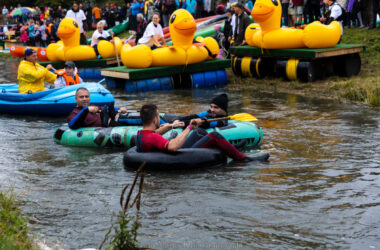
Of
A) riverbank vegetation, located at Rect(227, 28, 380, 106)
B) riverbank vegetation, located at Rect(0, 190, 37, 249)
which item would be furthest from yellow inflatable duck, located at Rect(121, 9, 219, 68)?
riverbank vegetation, located at Rect(0, 190, 37, 249)

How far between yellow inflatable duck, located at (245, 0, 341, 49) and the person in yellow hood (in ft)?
16.4

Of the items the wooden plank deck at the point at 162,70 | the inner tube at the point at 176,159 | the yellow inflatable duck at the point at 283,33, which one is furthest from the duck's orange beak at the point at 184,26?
the inner tube at the point at 176,159

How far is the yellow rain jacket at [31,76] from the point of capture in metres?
10.6

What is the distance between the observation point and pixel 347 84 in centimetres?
1180

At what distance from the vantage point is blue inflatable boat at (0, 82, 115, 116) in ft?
33.9

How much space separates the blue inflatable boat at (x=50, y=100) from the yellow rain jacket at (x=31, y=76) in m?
0.23

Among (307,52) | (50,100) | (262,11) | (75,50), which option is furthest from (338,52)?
(75,50)

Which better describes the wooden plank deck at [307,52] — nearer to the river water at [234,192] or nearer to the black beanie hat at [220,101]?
the river water at [234,192]

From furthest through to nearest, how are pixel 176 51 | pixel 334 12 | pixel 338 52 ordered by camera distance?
pixel 334 12 < pixel 176 51 < pixel 338 52

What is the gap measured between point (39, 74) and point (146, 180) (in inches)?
196

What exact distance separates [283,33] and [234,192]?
25.5 feet

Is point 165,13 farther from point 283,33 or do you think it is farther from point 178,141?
point 178,141

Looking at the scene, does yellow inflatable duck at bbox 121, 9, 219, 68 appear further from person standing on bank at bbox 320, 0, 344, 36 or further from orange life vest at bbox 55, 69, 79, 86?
person standing on bank at bbox 320, 0, 344, 36

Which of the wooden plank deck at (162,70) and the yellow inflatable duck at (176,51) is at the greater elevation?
the yellow inflatable duck at (176,51)
